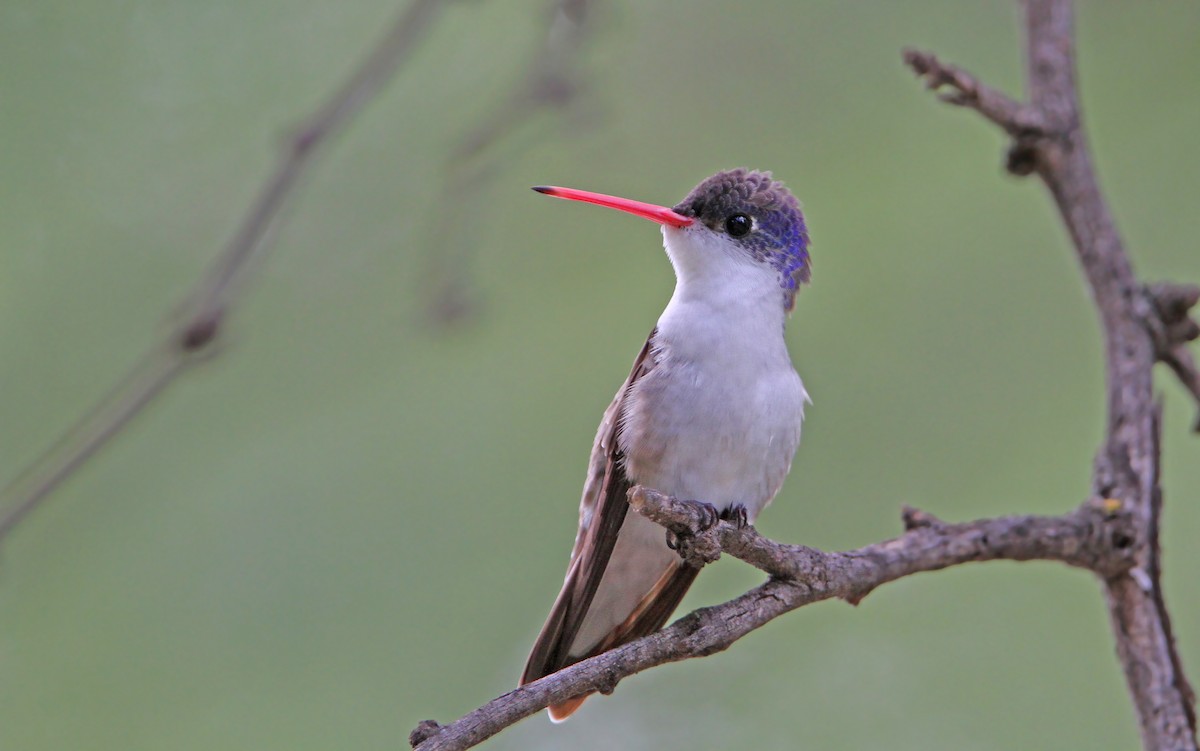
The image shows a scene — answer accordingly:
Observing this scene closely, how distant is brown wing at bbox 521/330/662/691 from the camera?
6.48ft

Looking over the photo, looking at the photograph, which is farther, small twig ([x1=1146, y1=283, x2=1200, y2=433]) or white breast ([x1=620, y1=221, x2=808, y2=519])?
small twig ([x1=1146, y1=283, x2=1200, y2=433])

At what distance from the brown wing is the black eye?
1.10ft

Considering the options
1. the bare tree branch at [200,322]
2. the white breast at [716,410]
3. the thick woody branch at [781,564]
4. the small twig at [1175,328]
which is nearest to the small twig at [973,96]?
the small twig at [1175,328]

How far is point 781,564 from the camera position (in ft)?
5.96

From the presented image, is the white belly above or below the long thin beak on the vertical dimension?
below

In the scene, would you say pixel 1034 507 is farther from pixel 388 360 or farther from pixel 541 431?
pixel 388 360

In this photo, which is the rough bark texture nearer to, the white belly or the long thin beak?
the white belly

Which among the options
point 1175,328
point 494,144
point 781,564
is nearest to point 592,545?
point 781,564

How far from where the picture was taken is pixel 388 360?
3951 millimetres

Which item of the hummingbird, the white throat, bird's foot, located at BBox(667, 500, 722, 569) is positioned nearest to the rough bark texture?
bird's foot, located at BBox(667, 500, 722, 569)

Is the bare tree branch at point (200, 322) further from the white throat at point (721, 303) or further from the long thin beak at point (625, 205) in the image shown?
the white throat at point (721, 303)

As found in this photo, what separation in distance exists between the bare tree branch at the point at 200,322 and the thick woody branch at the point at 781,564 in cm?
51

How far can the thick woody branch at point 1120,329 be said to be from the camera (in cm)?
214

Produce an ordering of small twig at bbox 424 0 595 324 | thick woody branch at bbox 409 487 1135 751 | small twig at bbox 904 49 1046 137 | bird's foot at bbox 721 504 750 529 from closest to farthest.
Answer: thick woody branch at bbox 409 487 1135 751 → bird's foot at bbox 721 504 750 529 → small twig at bbox 904 49 1046 137 → small twig at bbox 424 0 595 324
